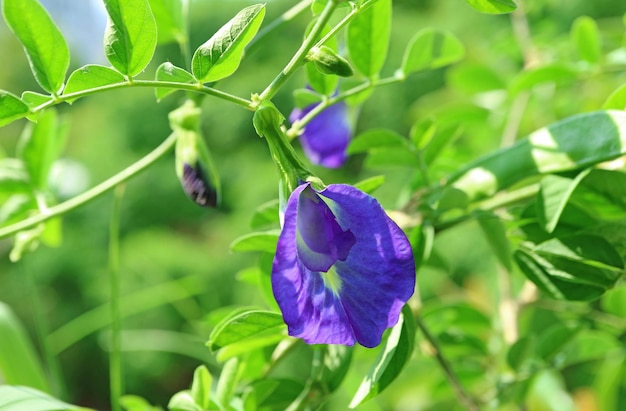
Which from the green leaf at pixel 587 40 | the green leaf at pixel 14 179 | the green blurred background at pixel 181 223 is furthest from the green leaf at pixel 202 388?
the green blurred background at pixel 181 223

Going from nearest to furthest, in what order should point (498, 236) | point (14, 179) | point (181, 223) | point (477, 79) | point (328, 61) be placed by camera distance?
point (328, 61) → point (498, 236) → point (14, 179) → point (477, 79) → point (181, 223)

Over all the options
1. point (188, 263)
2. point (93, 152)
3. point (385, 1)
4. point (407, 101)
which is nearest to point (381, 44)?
point (385, 1)

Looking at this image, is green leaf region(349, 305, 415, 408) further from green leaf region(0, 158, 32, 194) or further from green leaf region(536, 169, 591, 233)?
green leaf region(0, 158, 32, 194)

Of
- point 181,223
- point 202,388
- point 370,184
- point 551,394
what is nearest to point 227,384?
point 202,388

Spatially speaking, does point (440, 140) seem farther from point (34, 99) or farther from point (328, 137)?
point (34, 99)

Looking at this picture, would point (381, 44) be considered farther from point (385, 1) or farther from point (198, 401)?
point (198, 401)

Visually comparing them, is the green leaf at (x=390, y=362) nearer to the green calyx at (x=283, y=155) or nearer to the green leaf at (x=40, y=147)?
the green calyx at (x=283, y=155)
